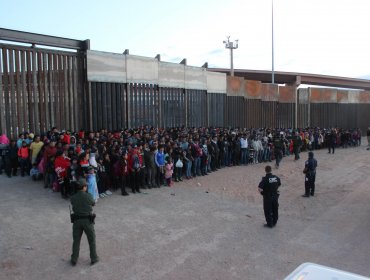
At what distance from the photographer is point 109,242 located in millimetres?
7793

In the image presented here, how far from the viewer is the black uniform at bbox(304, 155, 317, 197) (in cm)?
1224

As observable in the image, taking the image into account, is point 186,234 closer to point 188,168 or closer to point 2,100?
point 188,168

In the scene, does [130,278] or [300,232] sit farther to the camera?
[300,232]

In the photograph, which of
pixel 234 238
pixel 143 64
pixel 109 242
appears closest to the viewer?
pixel 109 242

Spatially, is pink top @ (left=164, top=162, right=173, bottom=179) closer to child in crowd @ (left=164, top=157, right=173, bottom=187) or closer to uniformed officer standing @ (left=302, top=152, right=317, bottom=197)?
child in crowd @ (left=164, top=157, right=173, bottom=187)

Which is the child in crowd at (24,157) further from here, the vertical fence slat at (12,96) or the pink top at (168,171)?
the pink top at (168,171)

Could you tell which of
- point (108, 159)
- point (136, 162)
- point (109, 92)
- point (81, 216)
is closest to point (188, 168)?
point (136, 162)

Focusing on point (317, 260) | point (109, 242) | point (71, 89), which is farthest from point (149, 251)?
point (71, 89)

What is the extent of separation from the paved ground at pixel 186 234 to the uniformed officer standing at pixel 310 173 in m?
0.35

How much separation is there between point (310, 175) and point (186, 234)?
5905 mm

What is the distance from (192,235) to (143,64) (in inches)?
525

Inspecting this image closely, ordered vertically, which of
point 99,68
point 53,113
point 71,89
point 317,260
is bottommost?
point 317,260

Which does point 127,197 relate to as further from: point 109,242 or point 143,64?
point 143,64

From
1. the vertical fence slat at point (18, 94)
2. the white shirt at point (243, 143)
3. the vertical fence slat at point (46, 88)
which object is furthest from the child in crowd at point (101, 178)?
the white shirt at point (243, 143)
